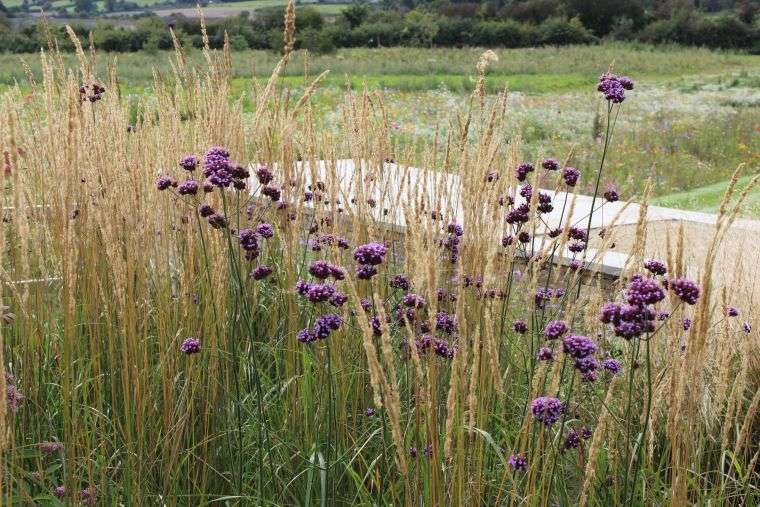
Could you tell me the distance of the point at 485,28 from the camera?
40562 millimetres

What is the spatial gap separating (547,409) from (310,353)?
110cm

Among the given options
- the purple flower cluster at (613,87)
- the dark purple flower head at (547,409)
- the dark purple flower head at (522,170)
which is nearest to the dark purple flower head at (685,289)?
the dark purple flower head at (547,409)

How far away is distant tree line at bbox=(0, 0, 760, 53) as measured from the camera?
35.0 meters

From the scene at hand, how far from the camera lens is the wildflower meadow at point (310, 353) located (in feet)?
5.17

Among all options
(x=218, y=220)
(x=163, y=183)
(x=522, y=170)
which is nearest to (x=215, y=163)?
(x=218, y=220)

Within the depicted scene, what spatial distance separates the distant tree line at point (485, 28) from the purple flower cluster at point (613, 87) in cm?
3065

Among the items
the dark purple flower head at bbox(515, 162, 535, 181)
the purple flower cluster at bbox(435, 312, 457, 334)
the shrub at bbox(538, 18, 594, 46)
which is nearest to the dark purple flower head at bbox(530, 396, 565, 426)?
the purple flower cluster at bbox(435, 312, 457, 334)

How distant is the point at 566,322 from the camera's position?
1517mm

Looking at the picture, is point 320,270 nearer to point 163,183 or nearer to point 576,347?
point 576,347

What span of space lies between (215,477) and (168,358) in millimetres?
345

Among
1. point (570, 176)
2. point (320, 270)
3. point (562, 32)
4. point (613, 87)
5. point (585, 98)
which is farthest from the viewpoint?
point (562, 32)

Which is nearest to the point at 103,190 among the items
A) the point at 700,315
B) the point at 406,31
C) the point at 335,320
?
the point at 335,320

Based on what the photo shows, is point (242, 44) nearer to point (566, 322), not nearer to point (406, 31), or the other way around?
point (406, 31)

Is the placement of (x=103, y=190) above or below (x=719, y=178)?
above
